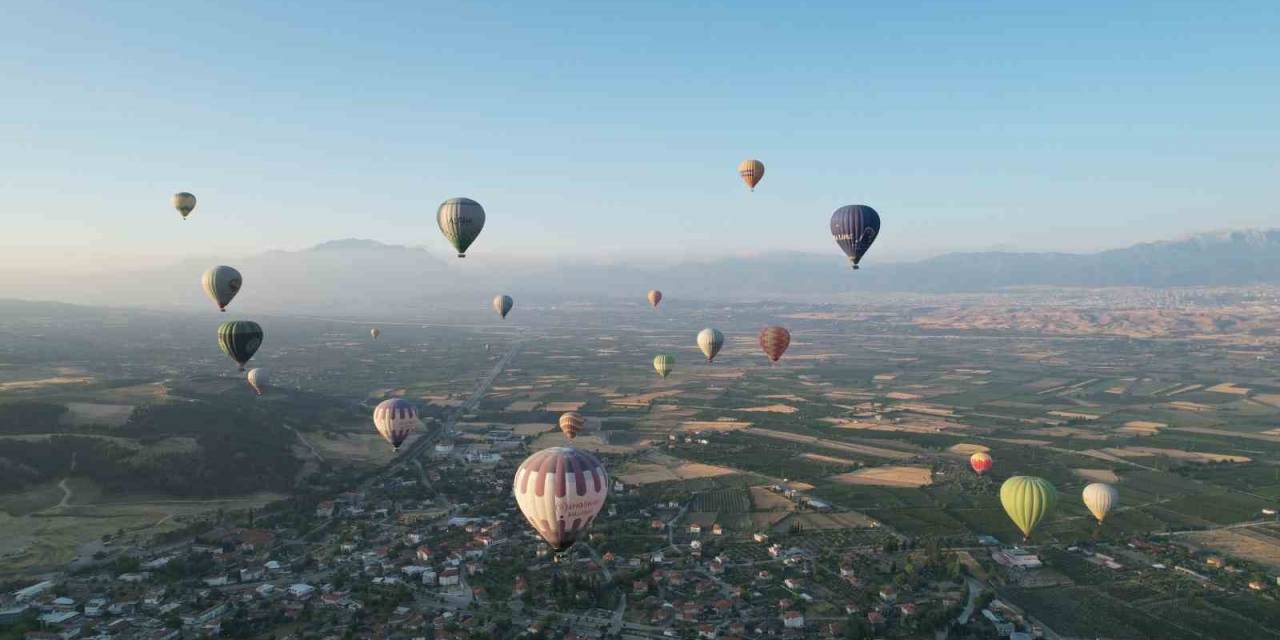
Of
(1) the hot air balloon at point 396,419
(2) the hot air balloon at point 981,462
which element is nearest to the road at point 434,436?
(1) the hot air balloon at point 396,419

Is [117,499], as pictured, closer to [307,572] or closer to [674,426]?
[307,572]

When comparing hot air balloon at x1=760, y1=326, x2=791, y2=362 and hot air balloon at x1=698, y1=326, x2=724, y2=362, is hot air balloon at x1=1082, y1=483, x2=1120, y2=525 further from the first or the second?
hot air balloon at x1=698, y1=326, x2=724, y2=362

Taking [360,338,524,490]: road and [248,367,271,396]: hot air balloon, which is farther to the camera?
[248,367,271,396]: hot air balloon

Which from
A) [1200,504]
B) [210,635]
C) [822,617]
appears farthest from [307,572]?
[1200,504]

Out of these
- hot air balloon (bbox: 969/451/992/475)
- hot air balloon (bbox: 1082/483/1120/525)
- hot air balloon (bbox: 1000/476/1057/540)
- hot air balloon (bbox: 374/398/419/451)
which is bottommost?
hot air balloon (bbox: 969/451/992/475)

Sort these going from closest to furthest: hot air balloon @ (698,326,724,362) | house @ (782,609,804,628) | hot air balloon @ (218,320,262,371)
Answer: house @ (782,609,804,628), hot air balloon @ (218,320,262,371), hot air balloon @ (698,326,724,362)

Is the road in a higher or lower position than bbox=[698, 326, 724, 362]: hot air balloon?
lower

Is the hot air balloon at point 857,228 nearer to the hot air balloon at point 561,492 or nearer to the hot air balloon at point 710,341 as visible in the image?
the hot air balloon at point 710,341

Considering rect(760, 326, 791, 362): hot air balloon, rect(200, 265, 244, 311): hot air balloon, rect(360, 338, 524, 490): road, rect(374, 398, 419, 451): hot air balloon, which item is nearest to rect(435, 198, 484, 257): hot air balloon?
rect(374, 398, 419, 451): hot air balloon
